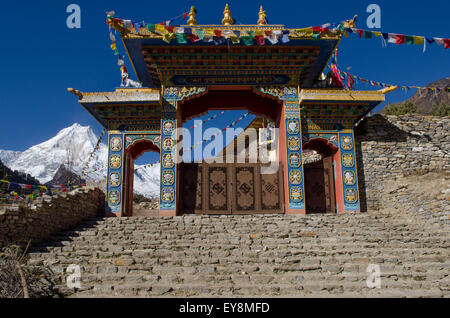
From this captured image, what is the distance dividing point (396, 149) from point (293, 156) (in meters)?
5.00

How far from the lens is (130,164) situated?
14.8m

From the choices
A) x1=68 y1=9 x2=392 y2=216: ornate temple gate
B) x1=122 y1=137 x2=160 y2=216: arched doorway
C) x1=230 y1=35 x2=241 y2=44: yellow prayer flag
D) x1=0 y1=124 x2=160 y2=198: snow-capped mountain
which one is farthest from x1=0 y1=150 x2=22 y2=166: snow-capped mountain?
x1=230 y1=35 x2=241 y2=44: yellow prayer flag

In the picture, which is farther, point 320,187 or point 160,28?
point 320,187

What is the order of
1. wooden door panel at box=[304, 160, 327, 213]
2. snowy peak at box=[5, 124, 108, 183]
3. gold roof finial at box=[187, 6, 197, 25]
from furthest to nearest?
snowy peak at box=[5, 124, 108, 183]
gold roof finial at box=[187, 6, 197, 25]
wooden door panel at box=[304, 160, 327, 213]

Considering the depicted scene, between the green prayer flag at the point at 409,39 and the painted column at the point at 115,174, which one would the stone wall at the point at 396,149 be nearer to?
the green prayer flag at the point at 409,39

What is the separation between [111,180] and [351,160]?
29.0 ft

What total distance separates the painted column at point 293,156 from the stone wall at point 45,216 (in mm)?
6861

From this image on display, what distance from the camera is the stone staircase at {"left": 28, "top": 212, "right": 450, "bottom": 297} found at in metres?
6.72

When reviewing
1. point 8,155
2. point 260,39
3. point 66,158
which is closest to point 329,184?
point 260,39

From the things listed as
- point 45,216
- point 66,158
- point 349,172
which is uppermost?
point 66,158

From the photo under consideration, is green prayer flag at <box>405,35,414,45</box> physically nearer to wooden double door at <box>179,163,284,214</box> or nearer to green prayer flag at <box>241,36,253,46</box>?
green prayer flag at <box>241,36,253,46</box>

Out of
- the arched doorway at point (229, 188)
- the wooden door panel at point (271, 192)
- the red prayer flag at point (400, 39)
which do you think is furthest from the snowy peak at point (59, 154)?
the red prayer flag at point (400, 39)

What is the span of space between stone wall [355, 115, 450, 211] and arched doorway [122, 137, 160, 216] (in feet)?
27.8

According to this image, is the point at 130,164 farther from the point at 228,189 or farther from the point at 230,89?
the point at 230,89
